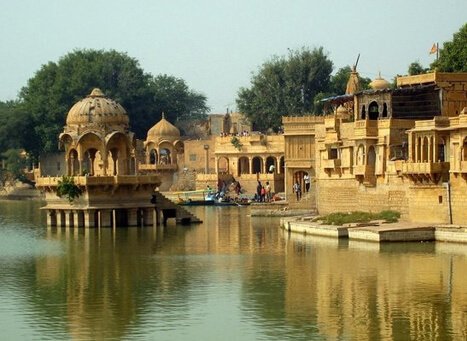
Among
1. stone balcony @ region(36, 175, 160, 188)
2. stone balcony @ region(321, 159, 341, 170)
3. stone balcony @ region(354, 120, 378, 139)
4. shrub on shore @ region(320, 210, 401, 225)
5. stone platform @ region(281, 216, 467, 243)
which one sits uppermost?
stone balcony @ region(354, 120, 378, 139)

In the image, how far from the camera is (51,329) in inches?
935

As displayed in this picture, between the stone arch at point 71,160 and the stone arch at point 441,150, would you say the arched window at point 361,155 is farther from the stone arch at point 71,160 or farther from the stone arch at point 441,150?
the stone arch at point 71,160

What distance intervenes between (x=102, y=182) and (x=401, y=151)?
35.6ft

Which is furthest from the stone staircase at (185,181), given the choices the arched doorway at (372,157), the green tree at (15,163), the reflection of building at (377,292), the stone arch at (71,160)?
the reflection of building at (377,292)

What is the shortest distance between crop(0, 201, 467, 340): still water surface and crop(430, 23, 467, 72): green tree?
15.7m

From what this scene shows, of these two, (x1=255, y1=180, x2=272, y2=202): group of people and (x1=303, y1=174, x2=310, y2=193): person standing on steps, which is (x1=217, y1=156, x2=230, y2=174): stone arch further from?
(x1=303, y1=174, x2=310, y2=193): person standing on steps

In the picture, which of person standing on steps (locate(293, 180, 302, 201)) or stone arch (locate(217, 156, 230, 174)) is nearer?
person standing on steps (locate(293, 180, 302, 201))

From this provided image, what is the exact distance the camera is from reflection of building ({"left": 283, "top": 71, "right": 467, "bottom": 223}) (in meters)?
37.1

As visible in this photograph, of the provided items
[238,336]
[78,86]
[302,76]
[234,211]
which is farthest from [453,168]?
[78,86]

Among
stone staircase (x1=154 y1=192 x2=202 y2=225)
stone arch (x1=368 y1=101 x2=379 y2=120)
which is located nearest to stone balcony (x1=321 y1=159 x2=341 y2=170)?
stone arch (x1=368 y1=101 x2=379 y2=120)

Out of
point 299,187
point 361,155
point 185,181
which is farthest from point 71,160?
point 185,181

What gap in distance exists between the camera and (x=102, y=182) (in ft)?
151

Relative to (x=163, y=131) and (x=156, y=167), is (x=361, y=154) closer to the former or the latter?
(x=156, y=167)

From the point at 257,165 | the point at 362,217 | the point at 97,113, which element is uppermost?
the point at 97,113
